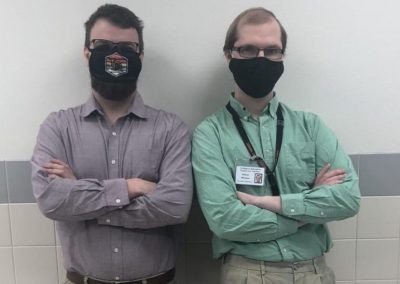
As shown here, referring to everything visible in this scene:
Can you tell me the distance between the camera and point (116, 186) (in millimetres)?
1791

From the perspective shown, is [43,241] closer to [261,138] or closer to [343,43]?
[261,138]

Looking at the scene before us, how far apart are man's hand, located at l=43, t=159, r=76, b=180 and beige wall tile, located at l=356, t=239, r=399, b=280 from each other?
1.64m

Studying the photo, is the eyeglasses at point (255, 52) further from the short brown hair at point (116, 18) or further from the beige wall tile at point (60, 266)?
the beige wall tile at point (60, 266)

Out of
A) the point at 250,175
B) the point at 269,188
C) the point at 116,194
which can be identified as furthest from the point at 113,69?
the point at 269,188

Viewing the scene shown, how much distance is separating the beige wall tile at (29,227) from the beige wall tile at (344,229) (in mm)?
1567

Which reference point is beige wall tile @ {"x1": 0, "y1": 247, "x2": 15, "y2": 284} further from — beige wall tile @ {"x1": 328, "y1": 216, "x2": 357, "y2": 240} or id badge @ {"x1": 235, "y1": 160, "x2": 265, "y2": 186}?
beige wall tile @ {"x1": 328, "y1": 216, "x2": 357, "y2": 240}

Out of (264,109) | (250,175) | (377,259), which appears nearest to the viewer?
(250,175)

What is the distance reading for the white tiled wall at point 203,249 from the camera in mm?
2346

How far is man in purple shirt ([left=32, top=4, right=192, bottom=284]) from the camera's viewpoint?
180cm

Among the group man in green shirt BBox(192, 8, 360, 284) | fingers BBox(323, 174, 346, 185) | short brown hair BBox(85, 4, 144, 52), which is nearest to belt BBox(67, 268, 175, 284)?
man in green shirt BBox(192, 8, 360, 284)

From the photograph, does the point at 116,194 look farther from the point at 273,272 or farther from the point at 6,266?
the point at 6,266

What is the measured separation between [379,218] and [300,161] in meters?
0.79

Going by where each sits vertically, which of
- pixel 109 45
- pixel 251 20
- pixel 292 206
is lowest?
pixel 292 206

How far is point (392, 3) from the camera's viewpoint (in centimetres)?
225
